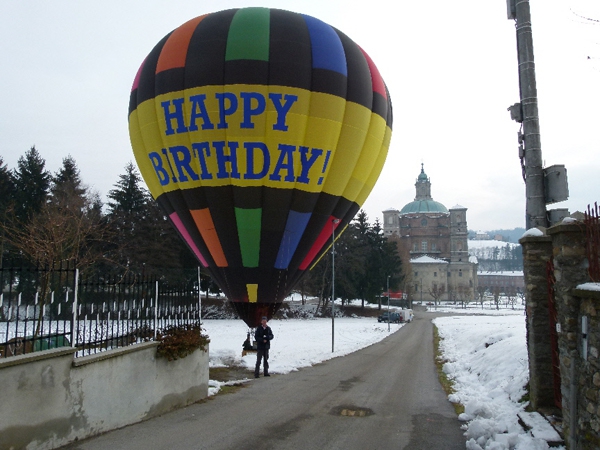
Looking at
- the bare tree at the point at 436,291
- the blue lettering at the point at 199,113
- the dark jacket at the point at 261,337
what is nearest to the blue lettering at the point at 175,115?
the blue lettering at the point at 199,113

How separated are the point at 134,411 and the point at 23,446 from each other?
2.13 meters

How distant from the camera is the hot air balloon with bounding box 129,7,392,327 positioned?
13023mm

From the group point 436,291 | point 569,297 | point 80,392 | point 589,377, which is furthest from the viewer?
point 436,291

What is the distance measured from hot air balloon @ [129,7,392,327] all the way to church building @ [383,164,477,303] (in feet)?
343

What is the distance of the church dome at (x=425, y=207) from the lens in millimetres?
137500

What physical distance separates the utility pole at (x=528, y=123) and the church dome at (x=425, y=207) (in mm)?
131532

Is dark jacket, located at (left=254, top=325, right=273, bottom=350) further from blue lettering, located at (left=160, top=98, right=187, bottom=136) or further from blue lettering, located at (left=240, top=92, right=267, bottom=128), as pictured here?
blue lettering, located at (left=160, top=98, right=187, bottom=136)

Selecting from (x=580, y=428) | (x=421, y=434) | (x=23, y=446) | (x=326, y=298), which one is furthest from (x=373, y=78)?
(x=326, y=298)

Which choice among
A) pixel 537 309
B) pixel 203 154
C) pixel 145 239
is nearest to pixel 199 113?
pixel 203 154

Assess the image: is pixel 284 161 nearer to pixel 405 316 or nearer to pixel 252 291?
pixel 252 291

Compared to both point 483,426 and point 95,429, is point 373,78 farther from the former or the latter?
point 95,429

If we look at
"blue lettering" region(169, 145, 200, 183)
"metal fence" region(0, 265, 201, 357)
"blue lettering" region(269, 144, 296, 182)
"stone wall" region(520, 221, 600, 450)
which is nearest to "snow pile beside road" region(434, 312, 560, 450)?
"stone wall" region(520, 221, 600, 450)

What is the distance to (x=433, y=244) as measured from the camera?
13525 cm

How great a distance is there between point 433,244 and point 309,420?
431 feet
